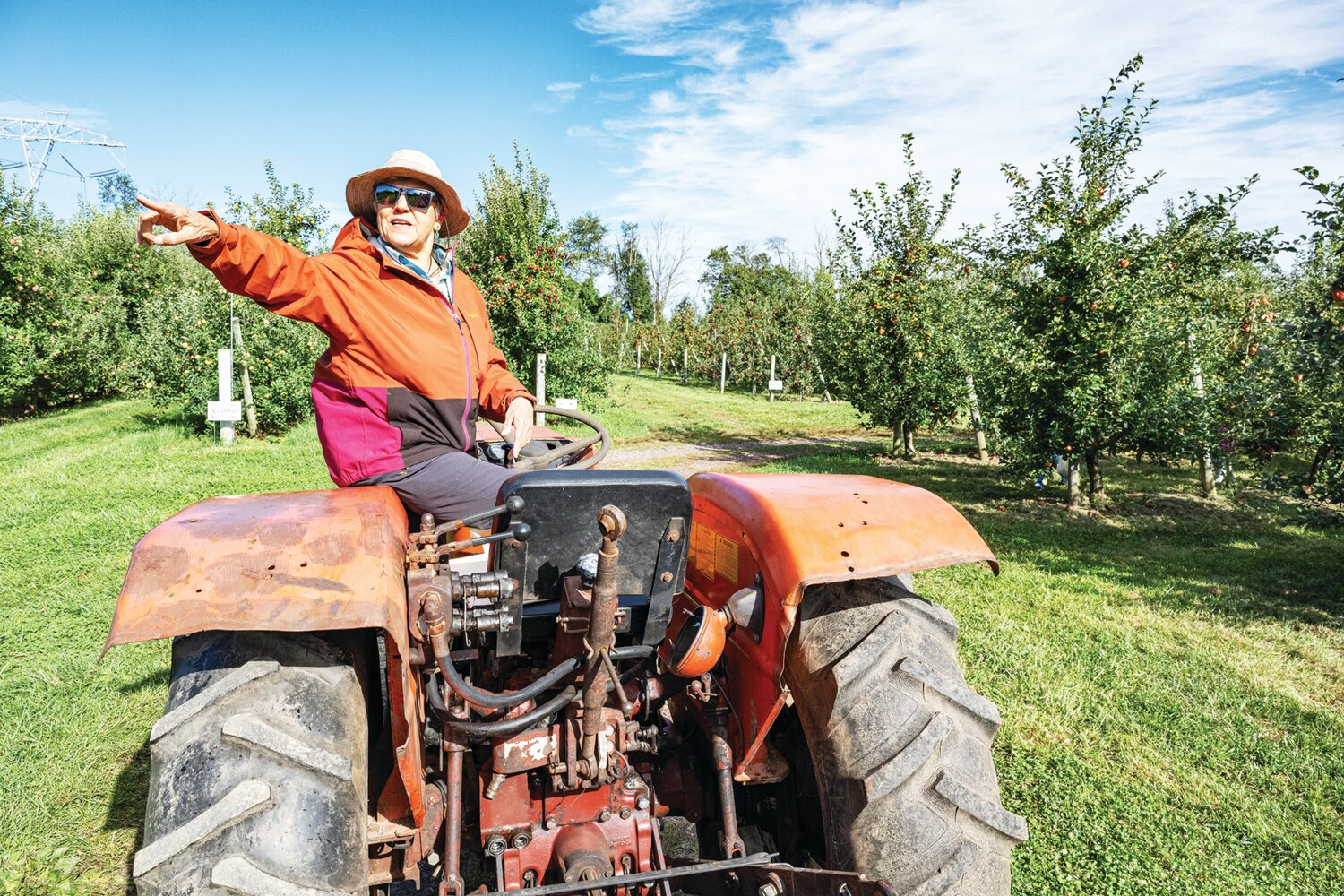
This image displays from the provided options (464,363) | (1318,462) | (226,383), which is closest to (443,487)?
(464,363)

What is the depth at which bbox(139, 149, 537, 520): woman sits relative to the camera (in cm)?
230

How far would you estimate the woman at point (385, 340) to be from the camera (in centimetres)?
230

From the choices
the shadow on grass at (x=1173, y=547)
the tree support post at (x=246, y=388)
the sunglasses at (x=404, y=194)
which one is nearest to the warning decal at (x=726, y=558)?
the sunglasses at (x=404, y=194)

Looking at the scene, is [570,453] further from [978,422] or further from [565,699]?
[978,422]

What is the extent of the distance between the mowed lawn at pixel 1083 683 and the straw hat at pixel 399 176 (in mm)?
1842

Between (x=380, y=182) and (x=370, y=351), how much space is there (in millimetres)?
731

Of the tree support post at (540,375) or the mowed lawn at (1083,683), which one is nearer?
the mowed lawn at (1083,683)

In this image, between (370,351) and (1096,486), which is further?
(1096,486)

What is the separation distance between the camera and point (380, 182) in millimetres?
2811

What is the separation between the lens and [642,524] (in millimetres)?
1827

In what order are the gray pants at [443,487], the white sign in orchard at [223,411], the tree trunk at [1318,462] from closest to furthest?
the gray pants at [443,487]
the tree trunk at [1318,462]
the white sign in orchard at [223,411]

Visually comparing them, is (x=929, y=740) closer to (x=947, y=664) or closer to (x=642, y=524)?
(x=947, y=664)

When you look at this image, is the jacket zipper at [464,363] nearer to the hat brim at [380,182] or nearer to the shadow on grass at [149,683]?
the hat brim at [380,182]

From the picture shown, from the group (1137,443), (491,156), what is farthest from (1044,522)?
(491,156)
